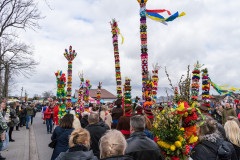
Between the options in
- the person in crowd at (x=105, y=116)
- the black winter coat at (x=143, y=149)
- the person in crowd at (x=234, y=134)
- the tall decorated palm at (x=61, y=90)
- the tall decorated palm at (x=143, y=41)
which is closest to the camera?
the black winter coat at (x=143, y=149)

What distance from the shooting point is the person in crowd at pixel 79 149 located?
268cm

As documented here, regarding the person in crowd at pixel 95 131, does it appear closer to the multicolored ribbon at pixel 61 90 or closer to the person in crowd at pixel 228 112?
the person in crowd at pixel 228 112

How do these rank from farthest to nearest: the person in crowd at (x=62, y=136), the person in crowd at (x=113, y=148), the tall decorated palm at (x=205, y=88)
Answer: the tall decorated palm at (x=205, y=88), the person in crowd at (x=62, y=136), the person in crowd at (x=113, y=148)

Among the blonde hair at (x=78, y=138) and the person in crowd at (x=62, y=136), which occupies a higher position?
the blonde hair at (x=78, y=138)

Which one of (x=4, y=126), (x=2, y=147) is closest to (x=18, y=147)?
(x=2, y=147)

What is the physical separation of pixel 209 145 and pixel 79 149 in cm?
187

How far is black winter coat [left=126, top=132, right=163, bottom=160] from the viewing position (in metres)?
2.99

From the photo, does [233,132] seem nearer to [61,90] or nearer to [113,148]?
[113,148]

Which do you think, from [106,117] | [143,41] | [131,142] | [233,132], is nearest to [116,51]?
[143,41]

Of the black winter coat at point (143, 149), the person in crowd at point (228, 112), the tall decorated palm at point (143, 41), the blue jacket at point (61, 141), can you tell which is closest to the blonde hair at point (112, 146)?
the black winter coat at point (143, 149)

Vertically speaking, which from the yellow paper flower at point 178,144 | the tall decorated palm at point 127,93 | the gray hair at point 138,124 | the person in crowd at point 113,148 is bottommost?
the yellow paper flower at point 178,144

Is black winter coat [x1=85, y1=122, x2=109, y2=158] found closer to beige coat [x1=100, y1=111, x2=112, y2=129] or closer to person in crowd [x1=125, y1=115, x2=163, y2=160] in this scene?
person in crowd [x1=125, y1=115, x2=163, y2=160]

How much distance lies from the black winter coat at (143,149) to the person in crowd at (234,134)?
65.8 inches

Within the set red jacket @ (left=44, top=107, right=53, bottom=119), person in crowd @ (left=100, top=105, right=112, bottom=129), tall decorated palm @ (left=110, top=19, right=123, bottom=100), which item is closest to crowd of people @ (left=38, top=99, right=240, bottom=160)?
person in crowd @ (left=100, top=105, right=112, bottom=129)
